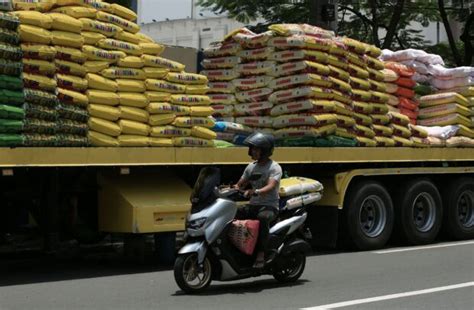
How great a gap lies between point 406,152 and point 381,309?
18.9ft

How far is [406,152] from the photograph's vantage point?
13.0 metres

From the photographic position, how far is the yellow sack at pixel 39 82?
8891 millimetres

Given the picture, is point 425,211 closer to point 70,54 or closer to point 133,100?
point 133,100

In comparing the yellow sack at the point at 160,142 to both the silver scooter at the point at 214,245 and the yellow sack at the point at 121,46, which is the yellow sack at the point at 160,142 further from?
the silver scooter at the point at 214,245

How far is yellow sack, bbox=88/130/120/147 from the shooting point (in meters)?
9.31

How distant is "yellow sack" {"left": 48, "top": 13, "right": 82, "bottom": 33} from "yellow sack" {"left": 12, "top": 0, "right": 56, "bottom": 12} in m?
0.22

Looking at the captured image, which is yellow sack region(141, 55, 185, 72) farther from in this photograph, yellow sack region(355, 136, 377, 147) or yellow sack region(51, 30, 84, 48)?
yellow sack region(355, 136, 377, 147)

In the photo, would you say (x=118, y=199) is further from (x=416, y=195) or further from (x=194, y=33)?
(x=194, y=33)

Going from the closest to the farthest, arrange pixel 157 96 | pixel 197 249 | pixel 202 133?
pixel 197 249
pixel 157 96
pixel 202 133

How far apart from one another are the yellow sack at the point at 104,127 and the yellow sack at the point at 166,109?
1.94 feet

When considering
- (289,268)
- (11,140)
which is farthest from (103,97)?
(289,268)

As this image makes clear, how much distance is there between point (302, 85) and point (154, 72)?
2.55 meters

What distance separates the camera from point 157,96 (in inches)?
396

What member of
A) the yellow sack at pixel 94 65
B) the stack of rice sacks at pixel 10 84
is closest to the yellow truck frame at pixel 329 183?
the stack of rice sacks at pixel 10 84
